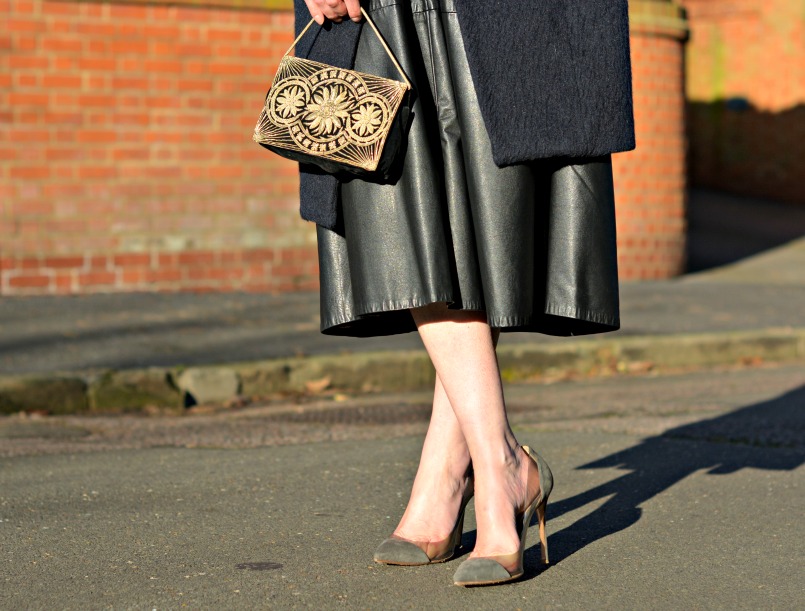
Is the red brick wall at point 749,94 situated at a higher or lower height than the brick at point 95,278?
higher

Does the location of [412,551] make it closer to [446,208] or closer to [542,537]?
[542,537]

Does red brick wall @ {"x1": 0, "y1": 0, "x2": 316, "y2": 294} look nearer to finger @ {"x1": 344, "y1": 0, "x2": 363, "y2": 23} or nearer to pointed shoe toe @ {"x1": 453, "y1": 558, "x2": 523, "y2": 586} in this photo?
finger @ {"x1": 344, "y1": 0, "x2": 363, "y2": 23}

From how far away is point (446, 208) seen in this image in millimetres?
2453

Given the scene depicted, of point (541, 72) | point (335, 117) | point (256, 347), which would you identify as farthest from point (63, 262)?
point (541, 72)

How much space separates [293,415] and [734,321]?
4020mm

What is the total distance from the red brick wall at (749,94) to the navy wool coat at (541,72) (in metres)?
17.0

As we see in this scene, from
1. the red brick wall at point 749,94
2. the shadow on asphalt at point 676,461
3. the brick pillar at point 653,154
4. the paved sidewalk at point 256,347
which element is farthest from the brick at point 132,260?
the red brick wall at point 749,94

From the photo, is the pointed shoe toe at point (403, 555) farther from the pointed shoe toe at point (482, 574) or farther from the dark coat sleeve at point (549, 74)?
the dark coat sleeve at point (549, 74)

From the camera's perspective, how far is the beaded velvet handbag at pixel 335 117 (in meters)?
2.33

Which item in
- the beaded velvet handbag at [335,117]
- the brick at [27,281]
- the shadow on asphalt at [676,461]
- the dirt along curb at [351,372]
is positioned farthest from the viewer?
the brick at [27,281]

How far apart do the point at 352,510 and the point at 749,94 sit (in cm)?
1701

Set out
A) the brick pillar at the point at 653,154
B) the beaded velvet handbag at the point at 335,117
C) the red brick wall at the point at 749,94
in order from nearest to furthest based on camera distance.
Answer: the beaded velvet handbag at the point at 335,117 → the brick pillar at the point at 653,154 → the red brick wall at the point at 749,94

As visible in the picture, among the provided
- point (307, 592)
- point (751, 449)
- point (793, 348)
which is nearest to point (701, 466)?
point (751, 449)

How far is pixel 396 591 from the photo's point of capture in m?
2.43
